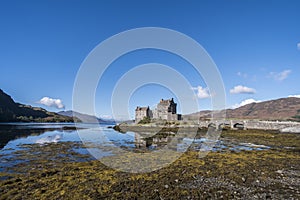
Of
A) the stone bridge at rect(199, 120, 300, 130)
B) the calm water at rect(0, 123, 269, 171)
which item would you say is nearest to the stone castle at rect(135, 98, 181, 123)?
the stone bridge at rect(199, 120, 300, 130)

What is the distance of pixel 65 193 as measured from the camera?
9.66 metres

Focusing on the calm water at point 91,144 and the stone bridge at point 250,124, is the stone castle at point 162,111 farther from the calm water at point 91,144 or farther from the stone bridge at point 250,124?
the calm water at point 91,144

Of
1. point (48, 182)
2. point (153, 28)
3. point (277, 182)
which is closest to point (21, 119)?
point (153, 28)

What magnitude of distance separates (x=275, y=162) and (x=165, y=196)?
1453 centimetres

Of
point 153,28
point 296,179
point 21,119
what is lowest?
point 296,179

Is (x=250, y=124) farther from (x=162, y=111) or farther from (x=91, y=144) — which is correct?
(x=91, y=144)

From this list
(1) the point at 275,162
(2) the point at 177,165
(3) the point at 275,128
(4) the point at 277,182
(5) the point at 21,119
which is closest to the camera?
(4) the point at 277,182

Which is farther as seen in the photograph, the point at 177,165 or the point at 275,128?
the point at 275,128

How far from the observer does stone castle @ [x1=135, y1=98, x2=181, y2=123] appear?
288ft

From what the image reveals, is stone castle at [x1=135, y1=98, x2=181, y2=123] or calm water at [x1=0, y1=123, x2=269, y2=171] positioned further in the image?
stone castle at [x1=135, y1=98, x2=181, y2=123]

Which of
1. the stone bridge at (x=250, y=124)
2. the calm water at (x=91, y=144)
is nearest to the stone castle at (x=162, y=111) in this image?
the stone bridge at (x=250, y=124)

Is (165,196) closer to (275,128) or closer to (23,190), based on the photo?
(23,190)

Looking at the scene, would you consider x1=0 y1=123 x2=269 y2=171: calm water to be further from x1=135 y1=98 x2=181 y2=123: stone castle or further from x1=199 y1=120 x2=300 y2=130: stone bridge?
x1=135 y1=98 x2=181 y2=123: stone castle

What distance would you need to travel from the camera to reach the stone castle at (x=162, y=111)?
87631mm
